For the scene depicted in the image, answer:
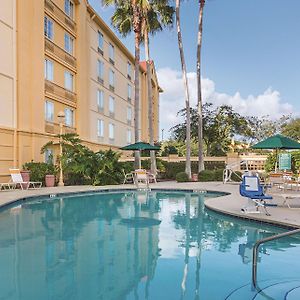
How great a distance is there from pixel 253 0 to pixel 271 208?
640 inches

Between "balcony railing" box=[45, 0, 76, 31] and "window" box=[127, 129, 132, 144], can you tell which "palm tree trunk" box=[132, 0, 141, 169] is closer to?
"balcony railing" box=[45, 0, 76, 31]

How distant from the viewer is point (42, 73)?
822 inches

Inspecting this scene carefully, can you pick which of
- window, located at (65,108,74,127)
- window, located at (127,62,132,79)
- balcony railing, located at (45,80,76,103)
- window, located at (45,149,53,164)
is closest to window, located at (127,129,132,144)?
window, located at (127,62,132,79)

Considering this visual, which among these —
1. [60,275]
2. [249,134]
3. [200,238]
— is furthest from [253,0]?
[60,275]

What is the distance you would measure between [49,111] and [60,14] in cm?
696

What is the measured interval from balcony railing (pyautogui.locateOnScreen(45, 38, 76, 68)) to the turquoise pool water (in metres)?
13.7

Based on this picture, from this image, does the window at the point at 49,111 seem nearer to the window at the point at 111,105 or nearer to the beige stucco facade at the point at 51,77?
the beige stucco facade at the point at 51,77

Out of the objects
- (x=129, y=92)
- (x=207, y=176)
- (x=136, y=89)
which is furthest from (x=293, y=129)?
(x=136, y=89)

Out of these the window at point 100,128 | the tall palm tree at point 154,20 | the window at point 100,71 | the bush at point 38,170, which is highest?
the tall palm tree at point 154,20

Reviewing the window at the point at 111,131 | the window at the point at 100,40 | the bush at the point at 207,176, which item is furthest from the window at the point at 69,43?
the bush at the point at 207,176

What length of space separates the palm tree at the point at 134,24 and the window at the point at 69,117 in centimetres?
538

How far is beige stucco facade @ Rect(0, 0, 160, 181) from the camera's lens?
1856 centimetres

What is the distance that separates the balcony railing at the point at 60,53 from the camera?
21934 millimetres

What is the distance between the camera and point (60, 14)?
23703mm
